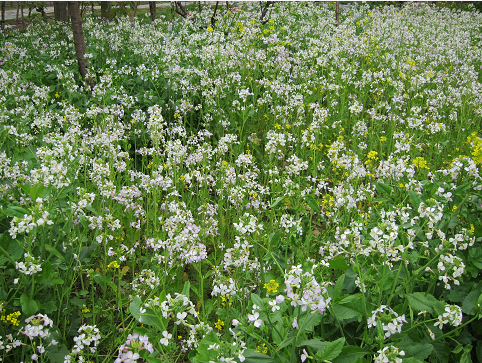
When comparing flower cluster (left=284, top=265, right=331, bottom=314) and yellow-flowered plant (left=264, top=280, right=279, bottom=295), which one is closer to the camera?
flower cluster (left=284, top=265, right=331, bottom=314)

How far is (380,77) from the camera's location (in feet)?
18.9

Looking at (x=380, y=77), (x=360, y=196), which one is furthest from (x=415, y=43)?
(x=360, y=196)

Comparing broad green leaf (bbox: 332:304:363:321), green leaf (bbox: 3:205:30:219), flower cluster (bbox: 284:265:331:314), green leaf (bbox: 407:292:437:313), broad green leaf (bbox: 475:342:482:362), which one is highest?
green leaf (bbox: 3:205:30:219)

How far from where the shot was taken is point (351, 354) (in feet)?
6.03

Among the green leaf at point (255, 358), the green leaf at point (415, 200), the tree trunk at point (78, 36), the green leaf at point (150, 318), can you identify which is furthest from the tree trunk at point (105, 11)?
the green leaf at point (255, 358)

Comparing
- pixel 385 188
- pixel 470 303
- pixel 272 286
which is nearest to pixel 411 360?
pixel 470 303

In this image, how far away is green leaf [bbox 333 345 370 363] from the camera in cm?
182

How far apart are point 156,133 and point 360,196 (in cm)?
187

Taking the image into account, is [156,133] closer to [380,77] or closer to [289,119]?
[289,119]

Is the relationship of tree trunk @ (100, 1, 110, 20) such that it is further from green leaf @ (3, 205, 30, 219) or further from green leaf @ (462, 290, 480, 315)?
green leaf @ (462, 290, 480, 315)

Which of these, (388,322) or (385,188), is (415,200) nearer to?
(385,188)

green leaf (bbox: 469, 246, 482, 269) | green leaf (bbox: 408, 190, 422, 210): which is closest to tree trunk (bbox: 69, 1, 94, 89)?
green leaf (bbox: 408, 190, 422, 210)

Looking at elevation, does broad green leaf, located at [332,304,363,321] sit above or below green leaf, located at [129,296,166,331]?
below

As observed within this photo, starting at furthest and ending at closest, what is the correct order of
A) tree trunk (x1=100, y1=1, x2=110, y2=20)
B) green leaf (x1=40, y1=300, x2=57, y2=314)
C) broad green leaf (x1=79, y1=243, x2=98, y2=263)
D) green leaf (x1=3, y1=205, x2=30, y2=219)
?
1. tree trunk (x1=100, y1=1, x2=110, y2=20)
2. broad green leaf (x1=79, y1=243, x2=98, y2=263)
3. green leaf (x1=40, y1=300, x2=57, y2=314)
4. green leaf (x1=3, y1=205, x2=30, y2=219)
